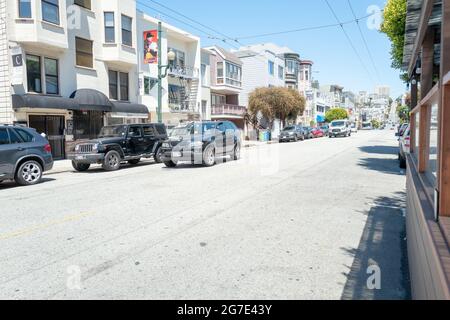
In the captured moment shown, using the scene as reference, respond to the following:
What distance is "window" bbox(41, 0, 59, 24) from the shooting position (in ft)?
60.8

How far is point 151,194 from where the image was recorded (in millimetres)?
9055

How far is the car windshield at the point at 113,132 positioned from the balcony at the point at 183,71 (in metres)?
13.9

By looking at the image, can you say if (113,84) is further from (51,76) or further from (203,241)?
(203,241)

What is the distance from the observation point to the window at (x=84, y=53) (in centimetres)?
2098

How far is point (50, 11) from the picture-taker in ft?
62.0

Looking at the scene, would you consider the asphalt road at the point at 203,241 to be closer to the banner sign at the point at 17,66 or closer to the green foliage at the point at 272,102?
the banner sign at the point at 17,66

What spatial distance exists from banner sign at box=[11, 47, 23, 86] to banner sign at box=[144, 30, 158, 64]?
827 cm

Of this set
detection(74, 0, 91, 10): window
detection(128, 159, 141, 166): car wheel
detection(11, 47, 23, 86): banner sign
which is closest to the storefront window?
detection(128, 159, 141, 166): car wheel

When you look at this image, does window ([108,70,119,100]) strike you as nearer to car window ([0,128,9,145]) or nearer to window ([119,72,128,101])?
window ([119,72,128,101])

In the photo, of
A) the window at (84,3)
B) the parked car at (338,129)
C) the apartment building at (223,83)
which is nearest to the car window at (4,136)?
the window at (84,3)

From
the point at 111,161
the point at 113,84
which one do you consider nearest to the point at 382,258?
the point at 111,161
